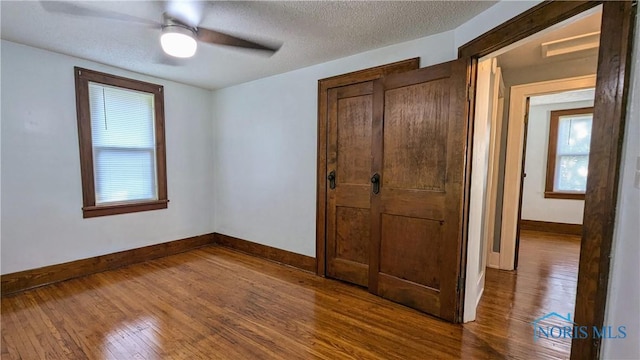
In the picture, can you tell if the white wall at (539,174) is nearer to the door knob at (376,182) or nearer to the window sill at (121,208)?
the door knob at (376,182)

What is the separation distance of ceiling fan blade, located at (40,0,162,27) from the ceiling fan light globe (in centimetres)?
26

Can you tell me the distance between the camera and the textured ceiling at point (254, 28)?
6.12 feet

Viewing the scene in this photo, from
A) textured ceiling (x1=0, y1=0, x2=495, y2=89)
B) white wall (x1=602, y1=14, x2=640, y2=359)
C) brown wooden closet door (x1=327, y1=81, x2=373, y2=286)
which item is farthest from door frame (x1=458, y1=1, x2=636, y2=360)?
brown wooden closet door (x1=327, y1=81, x2=373, y2=286)

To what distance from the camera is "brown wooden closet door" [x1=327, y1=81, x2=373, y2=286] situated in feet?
8.75

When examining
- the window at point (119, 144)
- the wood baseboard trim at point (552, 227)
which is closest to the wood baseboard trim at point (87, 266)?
the window at point (119, 144)

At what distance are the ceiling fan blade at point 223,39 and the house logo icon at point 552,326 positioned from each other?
123 inches

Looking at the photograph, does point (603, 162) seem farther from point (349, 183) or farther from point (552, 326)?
point (349, 183)

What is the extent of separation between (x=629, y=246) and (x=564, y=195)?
206 inches

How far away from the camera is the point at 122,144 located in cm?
326

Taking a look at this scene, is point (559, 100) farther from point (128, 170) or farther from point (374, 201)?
point (128, 170)

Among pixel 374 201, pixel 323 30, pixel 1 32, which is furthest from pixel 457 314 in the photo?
pixel 1 32

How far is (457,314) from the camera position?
2107mm

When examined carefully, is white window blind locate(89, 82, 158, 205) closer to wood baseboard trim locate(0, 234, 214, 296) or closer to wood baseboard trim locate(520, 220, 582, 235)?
wood baseboard trim locate(0, 234, 214, 296)

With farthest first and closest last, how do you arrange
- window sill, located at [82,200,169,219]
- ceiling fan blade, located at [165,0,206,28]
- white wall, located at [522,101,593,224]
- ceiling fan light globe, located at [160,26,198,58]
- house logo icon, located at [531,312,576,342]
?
white wall, located at [522,101,593,224], window sill, located at [82,200,169,219], house logo icon, located at [531,312,576,342], ceiling fan light globe, located at [160,26,198,58], ceiling fan blade, located at [165,0,206,28]
